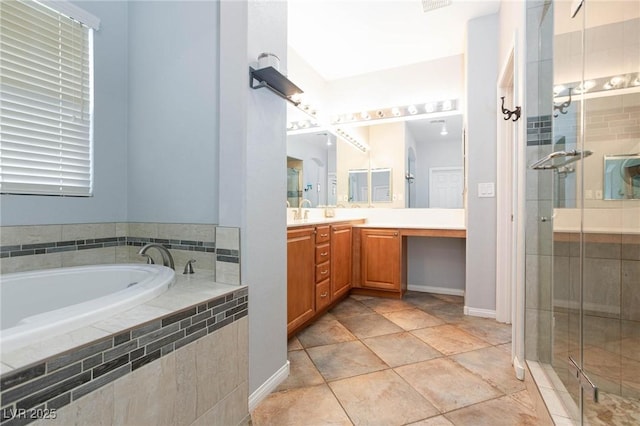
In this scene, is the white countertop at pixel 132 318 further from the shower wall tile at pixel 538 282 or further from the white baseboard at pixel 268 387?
the shower wall tile at pixel 538 282

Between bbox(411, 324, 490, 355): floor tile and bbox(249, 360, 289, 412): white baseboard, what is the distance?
3.58 ft

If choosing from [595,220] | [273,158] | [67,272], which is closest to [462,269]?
[595,220]

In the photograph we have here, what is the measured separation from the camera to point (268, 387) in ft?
4.98

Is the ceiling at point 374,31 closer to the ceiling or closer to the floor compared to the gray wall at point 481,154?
closer to the ceiling

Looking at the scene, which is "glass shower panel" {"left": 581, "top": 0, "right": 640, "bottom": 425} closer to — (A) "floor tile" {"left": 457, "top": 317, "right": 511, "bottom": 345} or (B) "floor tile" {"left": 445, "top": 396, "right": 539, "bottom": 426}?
(B) "floor tile" {"left": 445, "top": 396, "right": 539, "bottom": 426}

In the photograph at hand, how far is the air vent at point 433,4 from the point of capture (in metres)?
2.33

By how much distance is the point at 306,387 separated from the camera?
1.58 metres

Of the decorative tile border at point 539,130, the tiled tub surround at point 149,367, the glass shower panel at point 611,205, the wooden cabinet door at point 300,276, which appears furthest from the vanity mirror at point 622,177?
the tiled tub surround at point 149,367

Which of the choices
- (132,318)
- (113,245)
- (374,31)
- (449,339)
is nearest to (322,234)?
(449,339)

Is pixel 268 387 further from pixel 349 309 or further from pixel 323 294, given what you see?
pixel 349 309

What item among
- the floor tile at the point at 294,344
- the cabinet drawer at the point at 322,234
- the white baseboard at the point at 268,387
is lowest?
the floor tile at the point at 294,344

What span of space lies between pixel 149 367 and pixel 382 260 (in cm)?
248

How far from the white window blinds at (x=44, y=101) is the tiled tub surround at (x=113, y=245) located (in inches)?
8.7

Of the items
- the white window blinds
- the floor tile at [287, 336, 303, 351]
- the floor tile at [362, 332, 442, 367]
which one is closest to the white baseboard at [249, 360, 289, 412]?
the floor tile at [287, 336, 303, 351]
